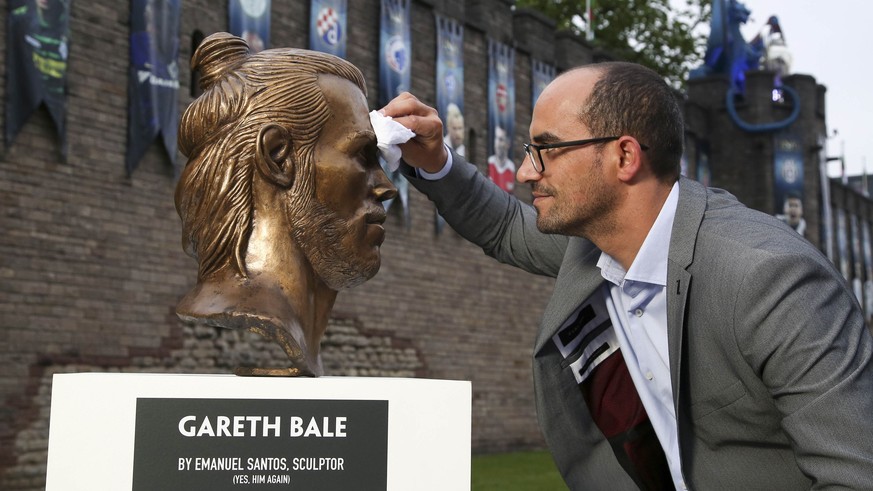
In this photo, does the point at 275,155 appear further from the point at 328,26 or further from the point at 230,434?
the point at 328,26

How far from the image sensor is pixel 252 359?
10961 millimetres

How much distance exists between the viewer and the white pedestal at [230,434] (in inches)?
106

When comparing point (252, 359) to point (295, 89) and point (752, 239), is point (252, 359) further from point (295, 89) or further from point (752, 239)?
point (752, 239)

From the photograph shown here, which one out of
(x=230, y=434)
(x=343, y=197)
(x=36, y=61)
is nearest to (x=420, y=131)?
(x=343, y=197)

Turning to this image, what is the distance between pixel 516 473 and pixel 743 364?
9.34 metres

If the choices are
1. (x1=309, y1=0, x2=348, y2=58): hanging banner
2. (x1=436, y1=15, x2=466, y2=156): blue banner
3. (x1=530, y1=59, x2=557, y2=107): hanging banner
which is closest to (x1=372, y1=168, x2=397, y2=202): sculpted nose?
(x1=309, y1=0, x2=348, y2=58): hanging banner

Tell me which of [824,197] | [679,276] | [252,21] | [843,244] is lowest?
[679,276]

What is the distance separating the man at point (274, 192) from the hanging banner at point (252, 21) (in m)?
8.09

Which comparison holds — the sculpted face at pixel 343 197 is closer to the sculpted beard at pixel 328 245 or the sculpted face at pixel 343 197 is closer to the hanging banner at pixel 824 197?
the sculpted beard at pixel 328 245

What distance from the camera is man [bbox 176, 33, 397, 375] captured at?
3.16 metres

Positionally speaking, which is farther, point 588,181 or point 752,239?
point 588,181

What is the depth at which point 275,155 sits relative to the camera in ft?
10.5

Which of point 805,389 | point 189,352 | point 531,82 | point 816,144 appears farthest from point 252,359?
point 816,144

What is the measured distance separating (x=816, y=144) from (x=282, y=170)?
80.7ft
